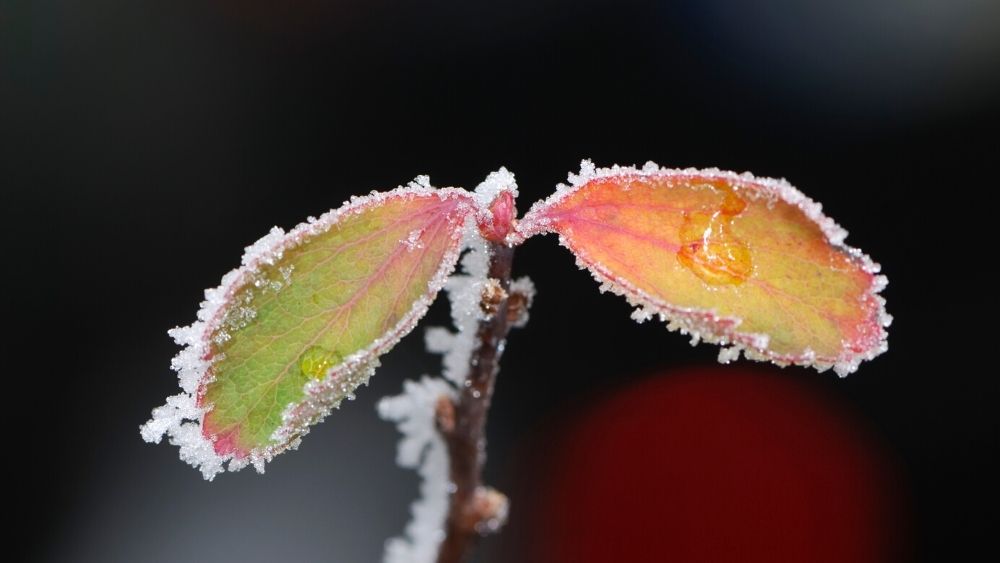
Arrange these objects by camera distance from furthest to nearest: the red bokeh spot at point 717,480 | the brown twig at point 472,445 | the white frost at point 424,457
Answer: the red bokeh spot at point 717,480 → the white frost at point 424,457 → the brown twig at point 472,445

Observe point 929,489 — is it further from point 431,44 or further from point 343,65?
point 343,65

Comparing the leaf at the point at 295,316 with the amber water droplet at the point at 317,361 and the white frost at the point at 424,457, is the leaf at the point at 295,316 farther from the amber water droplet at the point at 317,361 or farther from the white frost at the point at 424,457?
the white frost at the point at 424,457

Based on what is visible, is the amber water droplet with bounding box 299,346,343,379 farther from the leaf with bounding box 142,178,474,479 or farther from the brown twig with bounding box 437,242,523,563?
the brown twig with bounding box 437,242,523,563

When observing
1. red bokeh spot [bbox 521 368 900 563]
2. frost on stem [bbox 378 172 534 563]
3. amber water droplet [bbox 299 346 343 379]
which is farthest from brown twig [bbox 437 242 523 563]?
red bokeh spot [bbox 521 368 900 563]

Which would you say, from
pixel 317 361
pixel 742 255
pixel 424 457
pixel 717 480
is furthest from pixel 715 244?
pixel 717 480

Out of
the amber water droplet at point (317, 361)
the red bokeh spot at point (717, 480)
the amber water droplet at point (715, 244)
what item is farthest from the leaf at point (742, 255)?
the red bokeh spot at point (717, 480)

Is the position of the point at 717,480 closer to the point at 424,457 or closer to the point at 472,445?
the point at 424,457

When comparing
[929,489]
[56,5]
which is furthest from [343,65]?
[929,489]
